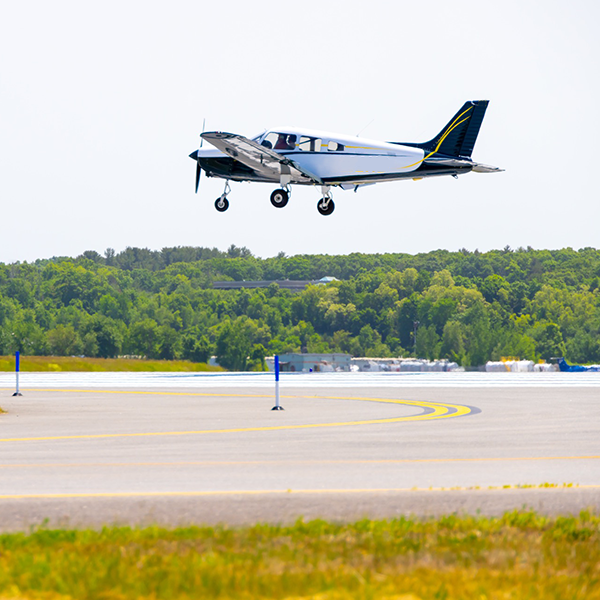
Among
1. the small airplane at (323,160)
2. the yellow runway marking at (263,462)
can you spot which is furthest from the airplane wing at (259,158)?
the yellow runway marking at (263,462)

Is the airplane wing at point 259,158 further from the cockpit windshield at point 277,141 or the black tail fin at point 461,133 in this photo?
the black tail fin at point 461,133

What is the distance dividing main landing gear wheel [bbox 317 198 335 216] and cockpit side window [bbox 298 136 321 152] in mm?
2673

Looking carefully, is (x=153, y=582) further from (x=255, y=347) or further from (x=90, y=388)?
(x=255, y=347)

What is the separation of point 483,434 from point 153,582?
1286cm

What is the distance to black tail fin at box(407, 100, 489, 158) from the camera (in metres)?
46.3

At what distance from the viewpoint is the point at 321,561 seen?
7.93m

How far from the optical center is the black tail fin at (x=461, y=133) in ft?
152

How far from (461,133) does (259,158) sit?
9168mm

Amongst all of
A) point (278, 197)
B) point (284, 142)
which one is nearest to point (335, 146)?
point (284, 142)

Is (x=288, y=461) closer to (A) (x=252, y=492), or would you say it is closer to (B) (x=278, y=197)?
(A) (x=252, y=492)

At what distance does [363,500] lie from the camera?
1105 centimetres

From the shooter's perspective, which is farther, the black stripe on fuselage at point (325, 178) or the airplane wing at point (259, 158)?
the black stripe on fuselage at point (325, 178)

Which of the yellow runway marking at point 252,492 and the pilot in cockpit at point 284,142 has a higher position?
the pilot in cockpit at point 284,142

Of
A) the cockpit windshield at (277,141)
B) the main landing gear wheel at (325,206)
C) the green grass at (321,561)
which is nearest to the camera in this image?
the green grass at (321,561)
